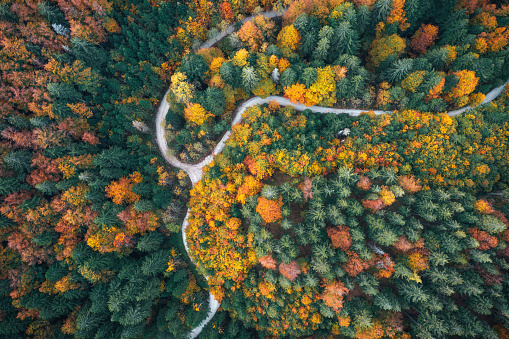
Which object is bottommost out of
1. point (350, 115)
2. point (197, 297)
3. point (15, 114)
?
point (197, 297)

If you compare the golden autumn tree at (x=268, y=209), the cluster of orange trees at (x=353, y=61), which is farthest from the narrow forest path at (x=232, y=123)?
the golden autumn tree at (x=268, y=209)

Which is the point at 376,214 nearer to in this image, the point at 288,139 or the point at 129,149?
the point at 288,139

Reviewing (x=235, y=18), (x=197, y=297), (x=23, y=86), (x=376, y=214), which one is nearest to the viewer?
(x=376, y=214)

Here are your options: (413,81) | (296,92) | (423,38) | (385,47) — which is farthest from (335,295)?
(423,38)

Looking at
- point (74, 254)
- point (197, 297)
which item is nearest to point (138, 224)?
point (74, 254)

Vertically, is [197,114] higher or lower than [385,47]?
higher

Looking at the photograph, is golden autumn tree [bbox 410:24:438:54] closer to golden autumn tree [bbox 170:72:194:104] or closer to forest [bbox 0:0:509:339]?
forest [bbox 0:0:509:339]

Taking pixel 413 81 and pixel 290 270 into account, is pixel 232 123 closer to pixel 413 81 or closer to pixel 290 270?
pixel 290 270
